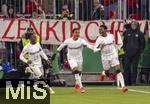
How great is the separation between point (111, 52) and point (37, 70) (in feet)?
10.2

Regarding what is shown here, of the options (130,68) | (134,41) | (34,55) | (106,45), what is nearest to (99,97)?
(34,55)

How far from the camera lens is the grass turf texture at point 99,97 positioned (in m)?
18.1

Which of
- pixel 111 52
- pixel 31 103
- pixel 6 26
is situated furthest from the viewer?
pixel 6 26

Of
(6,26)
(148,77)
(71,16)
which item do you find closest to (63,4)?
(71,16)

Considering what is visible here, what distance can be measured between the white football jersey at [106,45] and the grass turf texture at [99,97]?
1330 mm

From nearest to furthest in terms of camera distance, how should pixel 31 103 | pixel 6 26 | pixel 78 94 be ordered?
pixel 31 103, pixel 78 94, pixel 6 26

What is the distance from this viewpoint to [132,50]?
25.5 metres

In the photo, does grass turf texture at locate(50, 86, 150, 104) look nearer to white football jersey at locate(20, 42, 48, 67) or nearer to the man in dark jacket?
white football jersey at locate(20, 42, 48, 67)

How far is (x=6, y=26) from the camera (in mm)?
24938

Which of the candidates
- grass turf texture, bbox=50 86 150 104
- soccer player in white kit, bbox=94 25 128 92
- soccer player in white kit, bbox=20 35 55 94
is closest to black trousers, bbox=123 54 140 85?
grass turf texture, bbox=50 86 150 104

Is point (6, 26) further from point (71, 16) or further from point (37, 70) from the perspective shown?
point (37, 70)

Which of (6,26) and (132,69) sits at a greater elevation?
(6,26)

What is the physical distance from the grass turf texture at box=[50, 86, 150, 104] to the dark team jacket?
6.90ft

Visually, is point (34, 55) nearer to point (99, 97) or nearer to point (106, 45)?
point (106, 45)
